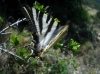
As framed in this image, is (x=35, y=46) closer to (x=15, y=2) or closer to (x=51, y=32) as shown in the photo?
(x=51, y=32)

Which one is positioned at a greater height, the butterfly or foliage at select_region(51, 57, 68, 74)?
the butterfly

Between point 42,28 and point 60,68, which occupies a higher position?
point 42,28

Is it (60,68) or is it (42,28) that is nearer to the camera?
(42,28)

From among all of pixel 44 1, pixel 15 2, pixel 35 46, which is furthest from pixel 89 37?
pixel 35 46

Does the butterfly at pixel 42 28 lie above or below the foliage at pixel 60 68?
above

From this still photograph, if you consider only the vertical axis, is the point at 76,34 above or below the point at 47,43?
above

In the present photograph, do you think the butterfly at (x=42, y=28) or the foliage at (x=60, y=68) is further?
the foliage at (x=60, y=68)

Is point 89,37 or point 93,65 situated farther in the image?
point 89,37

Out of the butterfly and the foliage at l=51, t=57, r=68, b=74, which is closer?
the butterfly
